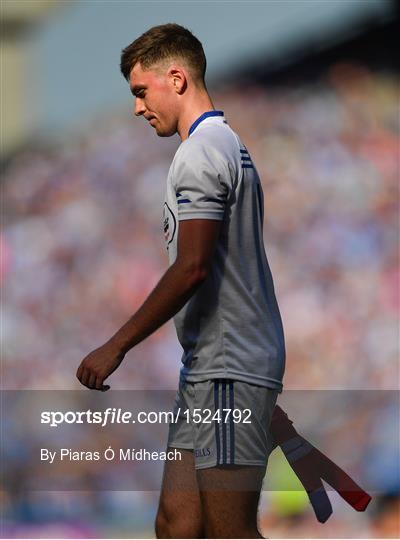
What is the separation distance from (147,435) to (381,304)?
4.90ft

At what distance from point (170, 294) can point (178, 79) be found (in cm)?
48

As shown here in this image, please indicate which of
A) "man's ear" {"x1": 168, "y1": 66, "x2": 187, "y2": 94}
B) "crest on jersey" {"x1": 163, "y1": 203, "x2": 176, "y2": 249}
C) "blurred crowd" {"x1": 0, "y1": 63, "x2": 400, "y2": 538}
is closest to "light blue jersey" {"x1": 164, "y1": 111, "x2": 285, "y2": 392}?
"crest on jersey" {"x1": 163, "y1": 203, "x2": 176, "y2": 249}

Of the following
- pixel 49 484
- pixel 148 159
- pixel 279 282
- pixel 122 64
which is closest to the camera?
pixel 122 64

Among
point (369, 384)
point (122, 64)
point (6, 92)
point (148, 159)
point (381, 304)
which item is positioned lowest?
point (369, 384)

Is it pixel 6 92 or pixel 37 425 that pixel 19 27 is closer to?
pixel 6 92

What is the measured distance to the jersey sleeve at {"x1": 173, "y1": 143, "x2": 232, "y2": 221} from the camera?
1.99 m

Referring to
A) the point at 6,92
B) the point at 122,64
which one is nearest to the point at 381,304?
the point at 6,92

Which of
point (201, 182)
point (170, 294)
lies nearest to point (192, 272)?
point (170, 294)

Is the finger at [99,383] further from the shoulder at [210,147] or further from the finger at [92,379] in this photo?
the shoulder at [210,147]

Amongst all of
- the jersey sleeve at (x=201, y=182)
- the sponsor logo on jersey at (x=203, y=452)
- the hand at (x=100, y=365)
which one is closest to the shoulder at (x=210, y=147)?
the jersey sleeve at (x=201, y=182)

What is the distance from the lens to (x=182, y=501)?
85.6 inches

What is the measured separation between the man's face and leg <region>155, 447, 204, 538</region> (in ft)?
2.13

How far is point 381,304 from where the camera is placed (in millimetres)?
6078

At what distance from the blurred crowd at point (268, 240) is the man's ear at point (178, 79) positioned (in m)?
3.60
